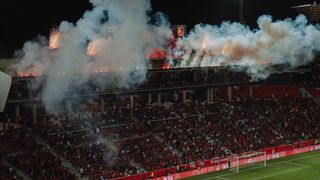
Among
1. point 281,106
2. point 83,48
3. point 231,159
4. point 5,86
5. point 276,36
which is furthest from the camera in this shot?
point 281,106

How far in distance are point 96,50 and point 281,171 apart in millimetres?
19372

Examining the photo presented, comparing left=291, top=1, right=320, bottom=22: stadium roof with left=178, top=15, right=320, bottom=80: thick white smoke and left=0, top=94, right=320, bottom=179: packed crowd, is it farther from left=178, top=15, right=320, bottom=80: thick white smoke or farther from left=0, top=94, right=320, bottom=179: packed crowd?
left=0, top=94, right=320, bottom=179: packed crowd

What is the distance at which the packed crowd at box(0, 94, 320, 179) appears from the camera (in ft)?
102

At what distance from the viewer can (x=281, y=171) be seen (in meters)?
36.9

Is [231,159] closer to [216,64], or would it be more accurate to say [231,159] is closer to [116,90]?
[216,64]

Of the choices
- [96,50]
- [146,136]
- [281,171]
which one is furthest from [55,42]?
[281,171]

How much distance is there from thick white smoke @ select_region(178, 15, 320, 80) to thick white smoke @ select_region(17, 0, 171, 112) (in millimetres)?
8923

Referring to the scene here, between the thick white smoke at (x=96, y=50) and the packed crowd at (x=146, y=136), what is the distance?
4641 mm

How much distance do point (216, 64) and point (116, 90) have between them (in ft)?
29.2

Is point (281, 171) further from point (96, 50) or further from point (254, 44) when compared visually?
point (96, 50)

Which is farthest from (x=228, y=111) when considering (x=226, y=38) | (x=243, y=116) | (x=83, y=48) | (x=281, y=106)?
(x=83, y=48)

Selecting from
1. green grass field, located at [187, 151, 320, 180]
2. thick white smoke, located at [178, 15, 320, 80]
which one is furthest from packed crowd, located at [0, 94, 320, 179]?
thick white smoke, located at [178, 15, 320, 80]

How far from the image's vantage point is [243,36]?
35469mm

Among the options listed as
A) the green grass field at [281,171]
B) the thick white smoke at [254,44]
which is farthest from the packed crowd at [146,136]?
the thick white smoke at [254,44]
